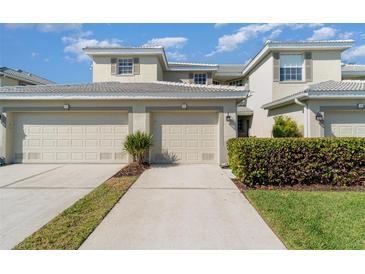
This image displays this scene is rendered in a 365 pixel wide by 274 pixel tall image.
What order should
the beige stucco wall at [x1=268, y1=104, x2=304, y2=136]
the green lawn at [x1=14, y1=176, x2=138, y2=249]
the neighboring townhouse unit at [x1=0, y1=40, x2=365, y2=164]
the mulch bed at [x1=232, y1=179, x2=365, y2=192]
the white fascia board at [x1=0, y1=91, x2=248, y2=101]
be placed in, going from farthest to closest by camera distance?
1. the beige stucco wall at [x1=268, y1=104, x2=304, y2=136]
2. the neighboring townhouse unit at [x1=0, y1=40, x2=365, y2=164]
3. the white fascia board at [x1=0, y1=91, x2=248, y2=101]
4. the mulch bed at [x1=232, y1=179, x2=365, y2=192]
5. the green lawn at [x1=14, y1=176, x2=138, y2=249]

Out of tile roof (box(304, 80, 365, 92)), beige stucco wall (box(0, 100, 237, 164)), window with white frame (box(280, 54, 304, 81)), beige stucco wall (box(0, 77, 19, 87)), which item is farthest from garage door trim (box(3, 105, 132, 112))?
beige stucco wall (box(0, 77, 19, 87))

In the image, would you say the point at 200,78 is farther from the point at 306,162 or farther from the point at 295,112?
→ the point at 306,162

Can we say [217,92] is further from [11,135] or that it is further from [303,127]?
[11,135]

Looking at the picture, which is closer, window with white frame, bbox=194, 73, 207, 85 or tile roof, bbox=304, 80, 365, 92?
tile roof, bbox=304, 80, 365, 92

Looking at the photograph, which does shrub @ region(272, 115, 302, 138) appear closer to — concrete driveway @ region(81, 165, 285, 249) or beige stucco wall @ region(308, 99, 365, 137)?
beige stucco wall @ region(308, 99, 365, 137)

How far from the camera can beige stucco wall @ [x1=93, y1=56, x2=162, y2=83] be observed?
14375mm

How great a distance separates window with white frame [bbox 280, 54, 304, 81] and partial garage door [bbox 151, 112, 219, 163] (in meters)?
6.96

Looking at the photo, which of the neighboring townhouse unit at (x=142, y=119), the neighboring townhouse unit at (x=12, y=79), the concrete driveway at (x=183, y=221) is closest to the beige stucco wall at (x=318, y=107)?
the neighboring townhouse unit at (x=142, y=119)

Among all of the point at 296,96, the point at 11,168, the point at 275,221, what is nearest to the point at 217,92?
the point at 296,96

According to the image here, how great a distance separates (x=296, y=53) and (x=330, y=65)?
90.4 inches

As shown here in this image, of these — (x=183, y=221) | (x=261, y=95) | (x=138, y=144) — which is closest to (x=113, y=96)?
(x=138, y=144)

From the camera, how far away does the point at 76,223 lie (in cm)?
404

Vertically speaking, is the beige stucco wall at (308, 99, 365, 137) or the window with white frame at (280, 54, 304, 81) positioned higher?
the window with white frame at (280, 54, 304, 81)

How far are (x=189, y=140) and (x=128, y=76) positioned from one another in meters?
6.95
